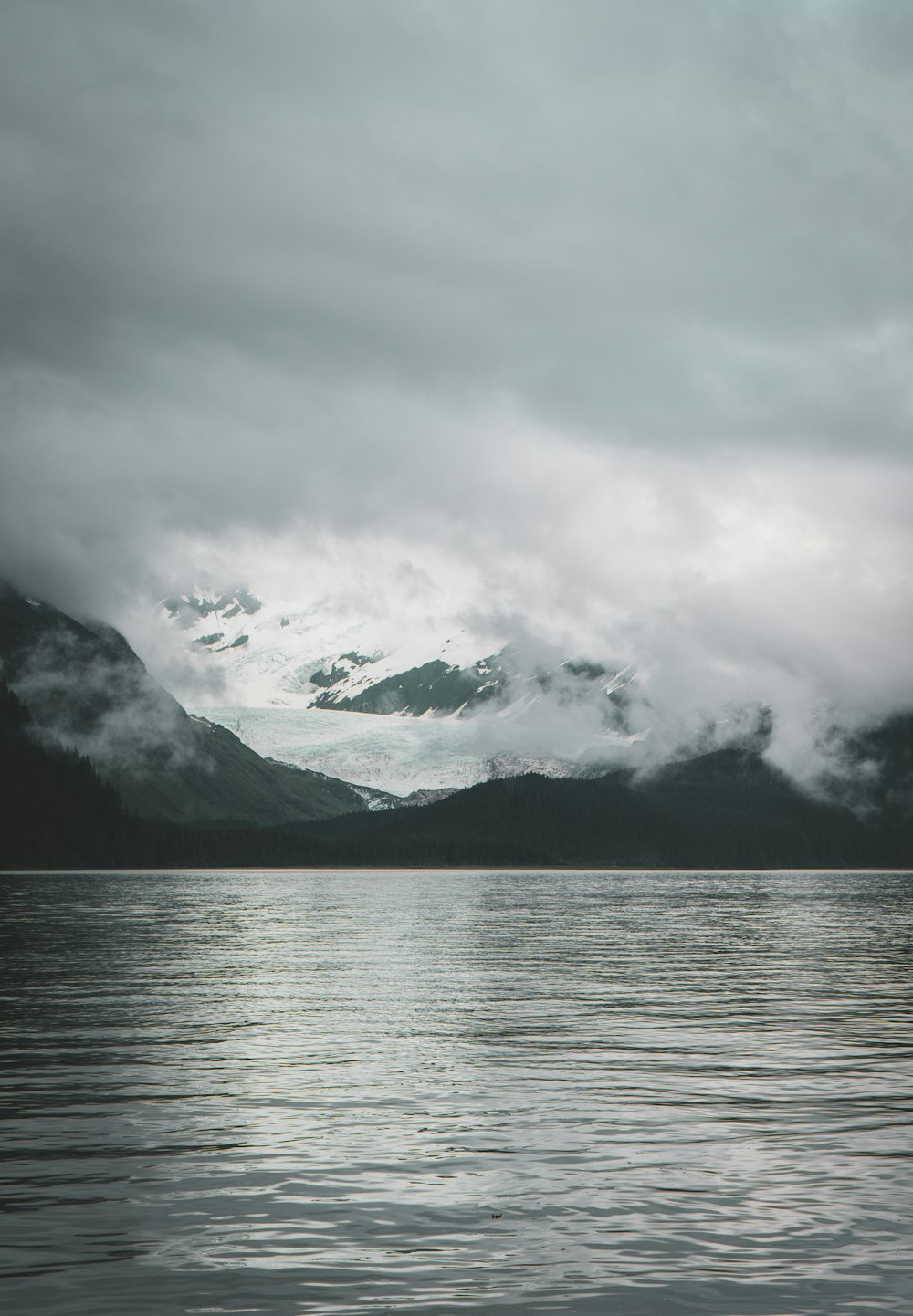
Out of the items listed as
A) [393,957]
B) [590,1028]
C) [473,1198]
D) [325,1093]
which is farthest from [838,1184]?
[393,957]

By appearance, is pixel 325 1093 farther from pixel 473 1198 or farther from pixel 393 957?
pixel 393 957

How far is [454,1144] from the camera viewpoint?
2859cm

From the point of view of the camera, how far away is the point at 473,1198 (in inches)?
941

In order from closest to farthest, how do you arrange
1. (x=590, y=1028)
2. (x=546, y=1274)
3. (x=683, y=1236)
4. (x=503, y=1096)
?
(x=546, y=1274), (x=683, y=1236), (x=503, y=1096), (x=590, y=1028)

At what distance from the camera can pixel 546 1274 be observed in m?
19.3

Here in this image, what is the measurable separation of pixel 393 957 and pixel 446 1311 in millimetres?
67601

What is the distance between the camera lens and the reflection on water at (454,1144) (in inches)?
754

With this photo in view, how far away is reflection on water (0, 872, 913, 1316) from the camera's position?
1916 cm

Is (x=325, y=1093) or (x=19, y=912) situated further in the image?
(x=19, y=912)

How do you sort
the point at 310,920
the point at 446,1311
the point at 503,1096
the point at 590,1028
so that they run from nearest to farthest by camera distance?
the point at 446,1311
the point at 503,1096
the point at 590,1028
the point at 310,920

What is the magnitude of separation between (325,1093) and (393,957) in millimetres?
49762

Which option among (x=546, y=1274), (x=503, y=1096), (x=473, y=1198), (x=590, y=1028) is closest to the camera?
(x=546, y=1274)

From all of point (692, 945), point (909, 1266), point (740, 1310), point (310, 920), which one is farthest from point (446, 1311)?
point (310, 920)

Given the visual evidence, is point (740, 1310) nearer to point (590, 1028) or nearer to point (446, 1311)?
point (446, 1311)
